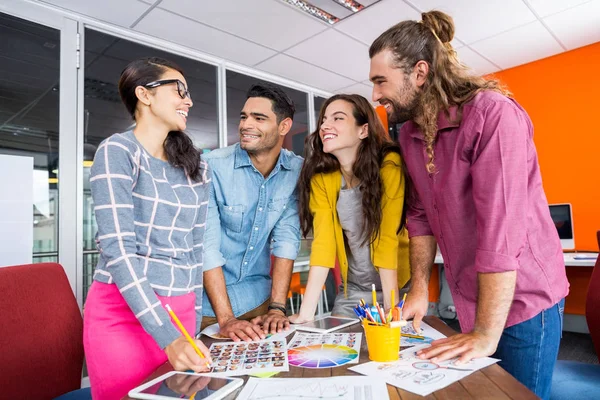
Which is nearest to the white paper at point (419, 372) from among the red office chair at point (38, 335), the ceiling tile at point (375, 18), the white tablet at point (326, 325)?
the white tablet at point (326, 325)

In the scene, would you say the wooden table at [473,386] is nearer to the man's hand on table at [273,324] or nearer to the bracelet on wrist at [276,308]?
the man's hand on table at [273,324]

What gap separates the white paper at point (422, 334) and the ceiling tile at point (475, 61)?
362 centimetres

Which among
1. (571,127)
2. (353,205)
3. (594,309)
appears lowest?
(594,309)

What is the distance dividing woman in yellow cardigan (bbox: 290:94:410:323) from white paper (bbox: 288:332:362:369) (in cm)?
29

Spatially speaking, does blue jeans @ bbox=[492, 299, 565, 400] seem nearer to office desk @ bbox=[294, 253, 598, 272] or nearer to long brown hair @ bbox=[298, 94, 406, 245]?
long brown hair @ bbox=[298, 94, 406, 245]

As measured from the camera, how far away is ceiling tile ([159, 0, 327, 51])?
3.23 metres

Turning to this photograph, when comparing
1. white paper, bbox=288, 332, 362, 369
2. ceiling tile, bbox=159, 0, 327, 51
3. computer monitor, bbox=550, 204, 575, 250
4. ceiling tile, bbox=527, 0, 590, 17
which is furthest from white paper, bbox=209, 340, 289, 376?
computer monitor, bbox=550, 204, 575, 250

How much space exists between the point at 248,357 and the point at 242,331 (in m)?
0.22

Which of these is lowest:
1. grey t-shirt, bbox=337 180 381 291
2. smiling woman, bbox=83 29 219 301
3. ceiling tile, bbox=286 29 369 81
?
grey t-shirt, bbox=337 180 381 291

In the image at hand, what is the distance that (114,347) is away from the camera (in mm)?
1096

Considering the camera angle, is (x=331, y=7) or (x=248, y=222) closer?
(x=248, y=222)

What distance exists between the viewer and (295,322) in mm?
1404

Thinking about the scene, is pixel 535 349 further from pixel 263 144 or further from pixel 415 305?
pixel 263 144

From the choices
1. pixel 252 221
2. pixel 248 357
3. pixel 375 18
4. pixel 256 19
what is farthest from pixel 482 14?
pixel 248 357
